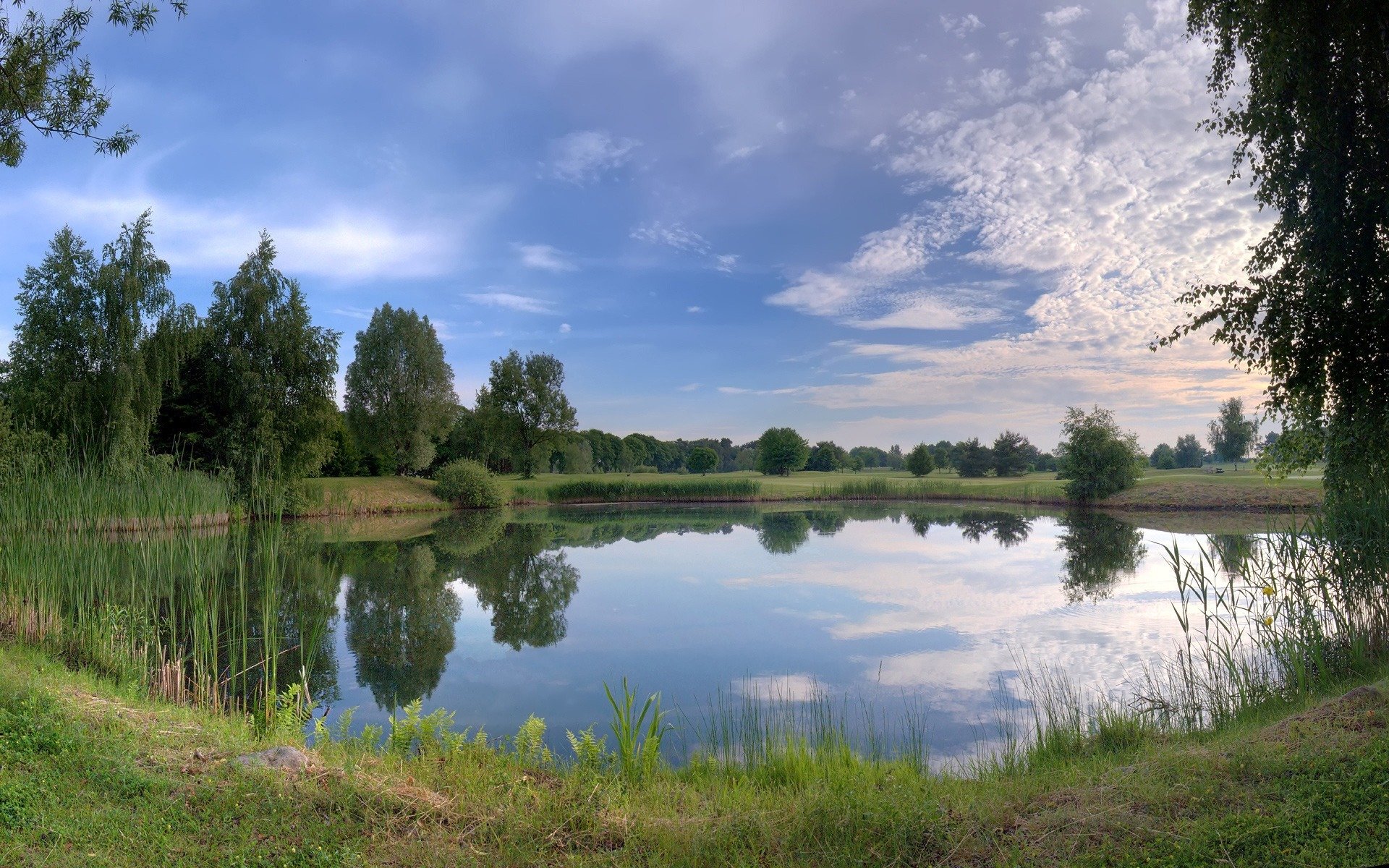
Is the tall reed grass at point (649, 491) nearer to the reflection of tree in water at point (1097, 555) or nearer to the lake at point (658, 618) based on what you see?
the reflection of tree in water at point (1097, 555)

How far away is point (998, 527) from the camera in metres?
28.5

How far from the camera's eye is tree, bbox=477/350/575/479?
50750 millimetres

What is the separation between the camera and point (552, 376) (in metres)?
52.2

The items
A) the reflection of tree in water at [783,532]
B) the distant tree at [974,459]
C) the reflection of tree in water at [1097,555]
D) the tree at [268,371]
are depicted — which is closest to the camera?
the reflection of tree in water at [1097,555]

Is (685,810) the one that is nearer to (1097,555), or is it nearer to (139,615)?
(139,615)

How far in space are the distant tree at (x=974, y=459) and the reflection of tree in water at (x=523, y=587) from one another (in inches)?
1892

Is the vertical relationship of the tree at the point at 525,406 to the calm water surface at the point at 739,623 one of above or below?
above

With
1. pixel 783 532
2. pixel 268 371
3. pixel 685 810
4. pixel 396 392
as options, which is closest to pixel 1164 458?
pixel 783 532

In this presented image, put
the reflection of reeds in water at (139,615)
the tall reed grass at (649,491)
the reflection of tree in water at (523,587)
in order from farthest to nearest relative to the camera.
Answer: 1. the tall reed grass at (649,491)
2. the reflection of tree in water at (523,587)
3. the reflection of reeds in water at (139,615)

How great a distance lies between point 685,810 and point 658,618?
27.7 ft

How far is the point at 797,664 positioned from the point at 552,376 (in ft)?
147

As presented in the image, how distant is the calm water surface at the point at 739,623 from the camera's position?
8359 mm

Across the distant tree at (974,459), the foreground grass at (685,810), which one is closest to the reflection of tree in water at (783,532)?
the foreground grass at (685,810)

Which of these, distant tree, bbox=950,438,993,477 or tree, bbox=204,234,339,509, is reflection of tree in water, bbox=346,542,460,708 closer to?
tree, bbox=204,234,339,509
